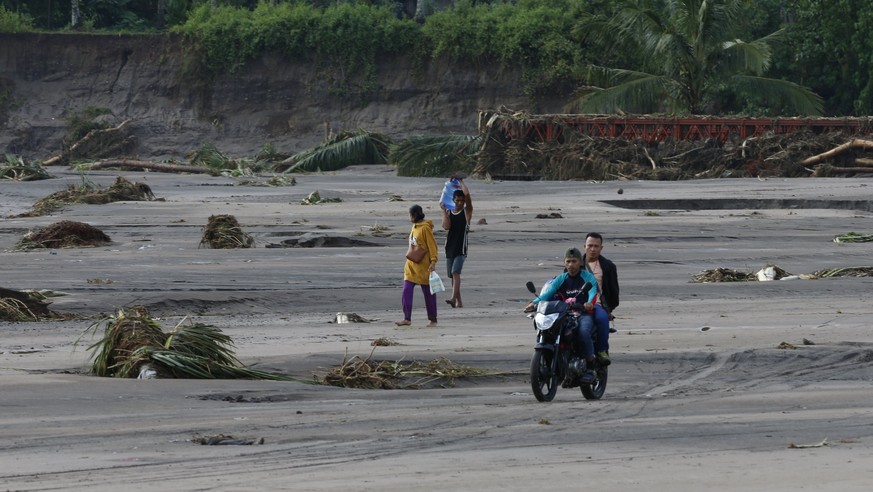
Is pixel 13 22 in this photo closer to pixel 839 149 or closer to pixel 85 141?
pixel 85 141

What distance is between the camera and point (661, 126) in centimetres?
4116

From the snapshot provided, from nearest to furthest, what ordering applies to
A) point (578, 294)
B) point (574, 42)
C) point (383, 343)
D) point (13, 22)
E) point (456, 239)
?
point (578, 294)
point (383, 343)
point (456, 239)
point (574, 42)
point (13, 22)

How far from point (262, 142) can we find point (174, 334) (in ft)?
160

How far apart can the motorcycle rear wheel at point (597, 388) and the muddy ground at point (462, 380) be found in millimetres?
99

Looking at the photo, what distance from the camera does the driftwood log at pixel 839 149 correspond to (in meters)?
38.5

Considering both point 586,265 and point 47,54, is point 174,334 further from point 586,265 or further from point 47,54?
point 47,54

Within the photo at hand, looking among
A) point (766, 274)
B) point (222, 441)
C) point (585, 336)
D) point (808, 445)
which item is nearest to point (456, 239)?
point (766, 274)

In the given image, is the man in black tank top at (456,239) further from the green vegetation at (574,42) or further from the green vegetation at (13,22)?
the green vegetation at (13,22)

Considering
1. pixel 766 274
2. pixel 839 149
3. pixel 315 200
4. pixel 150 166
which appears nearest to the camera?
pixel 766 274

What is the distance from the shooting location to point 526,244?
22.4 meters

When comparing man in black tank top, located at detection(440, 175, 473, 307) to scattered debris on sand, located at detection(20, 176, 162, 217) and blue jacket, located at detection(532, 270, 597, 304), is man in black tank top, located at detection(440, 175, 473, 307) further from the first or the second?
scattered debris on sand, located at detection(20, 176, 162, 217)

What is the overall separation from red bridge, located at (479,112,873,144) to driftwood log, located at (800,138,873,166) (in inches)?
29.9

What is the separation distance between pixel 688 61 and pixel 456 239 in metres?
28.6

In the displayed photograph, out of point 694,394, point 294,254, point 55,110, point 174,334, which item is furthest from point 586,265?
point 55,110
